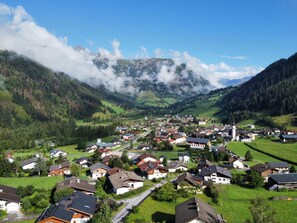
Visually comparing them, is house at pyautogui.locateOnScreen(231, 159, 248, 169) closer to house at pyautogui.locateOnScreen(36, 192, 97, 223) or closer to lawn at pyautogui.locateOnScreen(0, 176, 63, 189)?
house at pyautogui.locateOnScreen(36, 192, 97, 223)

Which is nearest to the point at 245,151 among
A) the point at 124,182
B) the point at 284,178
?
the point at 284,178

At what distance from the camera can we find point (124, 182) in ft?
209

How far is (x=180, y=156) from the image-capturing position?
96.0 meters

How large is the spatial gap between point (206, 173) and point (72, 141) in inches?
3397

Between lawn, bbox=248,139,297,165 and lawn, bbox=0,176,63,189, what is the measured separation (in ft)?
221

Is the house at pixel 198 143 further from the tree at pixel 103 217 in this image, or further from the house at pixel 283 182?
the tree at pixel 103 217

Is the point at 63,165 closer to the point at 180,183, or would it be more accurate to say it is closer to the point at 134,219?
the point at 180,183

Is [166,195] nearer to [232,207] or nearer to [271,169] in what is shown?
[232,207]

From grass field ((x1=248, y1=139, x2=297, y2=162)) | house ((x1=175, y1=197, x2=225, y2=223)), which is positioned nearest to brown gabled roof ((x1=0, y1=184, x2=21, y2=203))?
house ((x1=175, y1=197, x2=225, y2=223))

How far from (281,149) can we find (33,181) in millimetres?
82671

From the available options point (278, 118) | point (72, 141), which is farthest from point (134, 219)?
point (278, 118)

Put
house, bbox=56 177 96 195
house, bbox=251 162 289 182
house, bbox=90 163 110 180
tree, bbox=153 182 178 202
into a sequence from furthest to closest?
house, bbox=90 163 110 180, house, bbox=251 162 289 182, house, bbox=56 177 96 195, tree, bbox=153 182 178 202

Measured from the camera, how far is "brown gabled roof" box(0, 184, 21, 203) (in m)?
53.8

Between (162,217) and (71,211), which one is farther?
(162,217)
